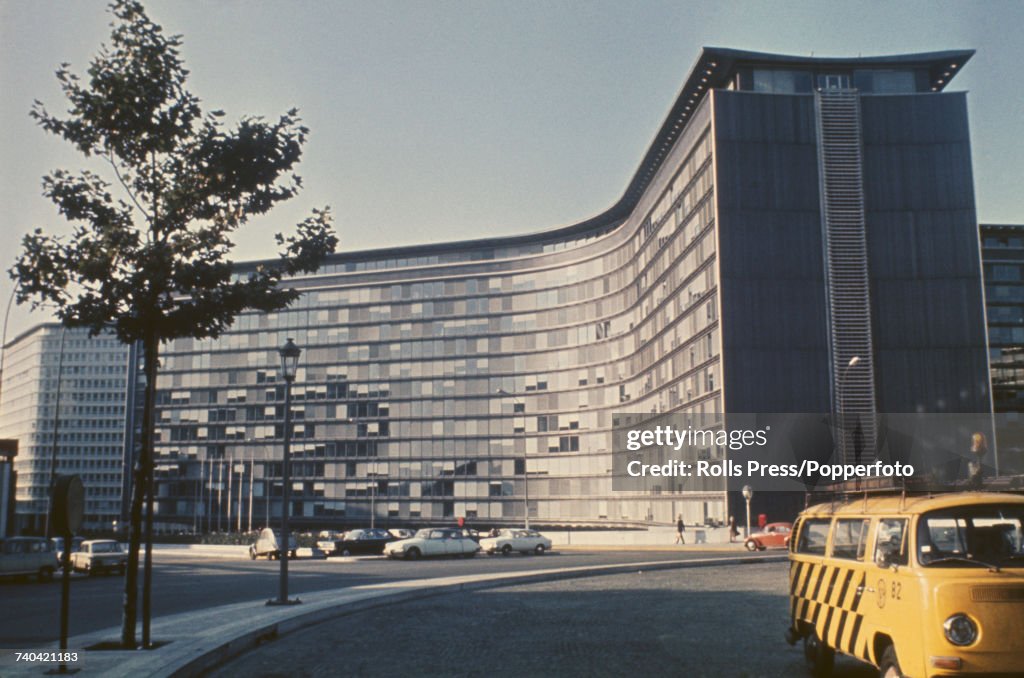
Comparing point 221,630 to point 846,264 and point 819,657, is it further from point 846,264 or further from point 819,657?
point 846,264

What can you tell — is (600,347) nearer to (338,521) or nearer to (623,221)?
(623,221)

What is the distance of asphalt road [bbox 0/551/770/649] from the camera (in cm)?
1789

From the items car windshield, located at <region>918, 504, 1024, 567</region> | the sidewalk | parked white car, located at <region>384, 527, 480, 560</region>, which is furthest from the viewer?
parked white car, located at <region>384, 527, 480, 560</region>

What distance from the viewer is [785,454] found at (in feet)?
203

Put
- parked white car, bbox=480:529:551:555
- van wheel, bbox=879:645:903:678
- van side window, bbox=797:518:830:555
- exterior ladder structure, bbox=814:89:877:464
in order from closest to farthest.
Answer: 1. van wheel, bbox=879:645:903:678
2. van side window, bbox=797:518:830:555
3. parked white car, bbox=480:529:551:555
4. exterior ladder structure, bbox=814:89:877:464

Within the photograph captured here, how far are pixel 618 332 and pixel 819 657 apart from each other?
89554 millimetres

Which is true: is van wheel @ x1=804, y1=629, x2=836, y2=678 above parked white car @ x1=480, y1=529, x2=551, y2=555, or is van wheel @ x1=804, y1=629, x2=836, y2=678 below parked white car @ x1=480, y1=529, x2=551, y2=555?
above

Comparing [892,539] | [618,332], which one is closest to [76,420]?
[618,332]

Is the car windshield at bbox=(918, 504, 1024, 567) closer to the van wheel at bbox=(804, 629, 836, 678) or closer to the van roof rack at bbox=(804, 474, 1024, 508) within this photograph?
the van roof rack at bbox=(804, 474, 1024, 508)

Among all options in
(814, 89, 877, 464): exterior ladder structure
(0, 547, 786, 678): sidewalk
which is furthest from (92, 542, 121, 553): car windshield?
(814, 89, 877, 464): exterior ladder structure

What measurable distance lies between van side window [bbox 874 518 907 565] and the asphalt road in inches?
471

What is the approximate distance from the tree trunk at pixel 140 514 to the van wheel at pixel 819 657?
830cm

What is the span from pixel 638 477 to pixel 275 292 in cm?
7733

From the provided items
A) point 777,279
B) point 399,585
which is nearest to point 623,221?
point 777,279
